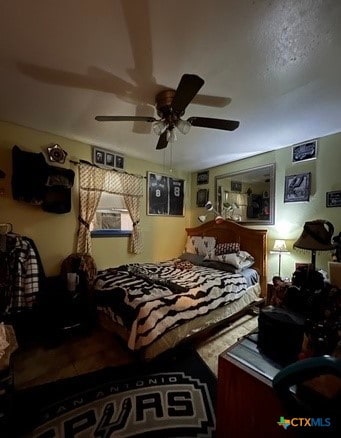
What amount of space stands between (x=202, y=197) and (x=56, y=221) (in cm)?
282

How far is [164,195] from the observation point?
14.2 ft

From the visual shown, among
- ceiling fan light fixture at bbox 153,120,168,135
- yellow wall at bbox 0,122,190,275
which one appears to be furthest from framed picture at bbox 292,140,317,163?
yellow wall at bbox 0,122,190,275

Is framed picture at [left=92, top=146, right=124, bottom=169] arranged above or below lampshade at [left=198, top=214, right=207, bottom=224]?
above

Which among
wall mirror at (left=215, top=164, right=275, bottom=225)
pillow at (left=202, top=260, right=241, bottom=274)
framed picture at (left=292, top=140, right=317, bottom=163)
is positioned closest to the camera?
framed picture at (left=292, top=140, right=317, bottom=163)

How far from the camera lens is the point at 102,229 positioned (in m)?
3.52

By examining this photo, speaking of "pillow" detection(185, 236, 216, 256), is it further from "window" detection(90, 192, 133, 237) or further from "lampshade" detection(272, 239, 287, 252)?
"window" detection(90, 192, 133, 237)

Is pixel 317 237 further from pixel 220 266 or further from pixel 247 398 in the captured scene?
pixel 220 266

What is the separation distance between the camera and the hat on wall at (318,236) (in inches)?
66.8

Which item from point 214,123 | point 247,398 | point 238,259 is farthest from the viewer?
point 238,259

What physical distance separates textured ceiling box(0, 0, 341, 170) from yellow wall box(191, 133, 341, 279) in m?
0.41

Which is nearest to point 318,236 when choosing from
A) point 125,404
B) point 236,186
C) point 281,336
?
point 281,336

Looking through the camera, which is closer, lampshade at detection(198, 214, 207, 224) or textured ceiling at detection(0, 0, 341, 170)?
textured ceiling at detection(0, 0, 341, 170)

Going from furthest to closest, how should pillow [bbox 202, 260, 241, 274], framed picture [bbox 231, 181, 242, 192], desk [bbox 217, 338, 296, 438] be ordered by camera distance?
framed picture [bbox 231, 181, 242, 192] < pillow [bbox 202, 260, 241, 274] < desk [bbox 217, 338, 296, 438]

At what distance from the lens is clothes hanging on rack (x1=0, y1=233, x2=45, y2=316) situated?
2314 millimetres
